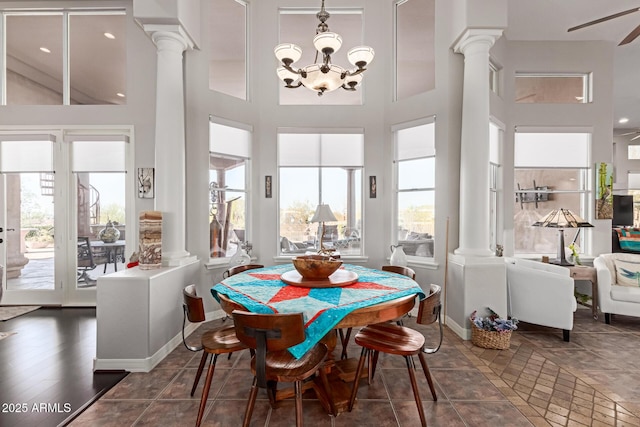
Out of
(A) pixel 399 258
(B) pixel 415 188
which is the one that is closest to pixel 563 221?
(B) pixel 415 188

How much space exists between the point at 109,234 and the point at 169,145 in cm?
186

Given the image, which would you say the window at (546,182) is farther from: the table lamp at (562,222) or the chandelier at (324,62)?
the chandelier at (324,62)

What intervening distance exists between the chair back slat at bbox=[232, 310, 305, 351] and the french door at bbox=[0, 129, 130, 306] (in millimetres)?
3556

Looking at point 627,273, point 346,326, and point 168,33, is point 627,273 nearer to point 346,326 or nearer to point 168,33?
point 346,326

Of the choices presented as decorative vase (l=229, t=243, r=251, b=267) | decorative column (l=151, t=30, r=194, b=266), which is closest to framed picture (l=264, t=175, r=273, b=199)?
decorative vase (l=229, t=243, r=251, b=267)

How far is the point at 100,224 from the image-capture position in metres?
4.36

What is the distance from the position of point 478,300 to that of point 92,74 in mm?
5815

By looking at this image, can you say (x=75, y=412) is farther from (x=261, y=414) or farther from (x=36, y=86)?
(x=36, y=86)

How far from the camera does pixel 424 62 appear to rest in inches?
167

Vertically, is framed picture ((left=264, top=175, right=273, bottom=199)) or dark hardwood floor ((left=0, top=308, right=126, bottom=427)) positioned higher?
framed picture ((left=264, top=175, right=273, bottom=199))

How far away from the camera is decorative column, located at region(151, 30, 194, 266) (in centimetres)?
346

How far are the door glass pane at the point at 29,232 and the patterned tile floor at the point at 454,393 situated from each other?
2.84 meters

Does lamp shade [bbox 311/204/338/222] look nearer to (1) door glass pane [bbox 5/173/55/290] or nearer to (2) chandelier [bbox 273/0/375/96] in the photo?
(2) chandelier [bbox 273/0/375/96]

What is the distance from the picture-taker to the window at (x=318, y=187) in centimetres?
452
